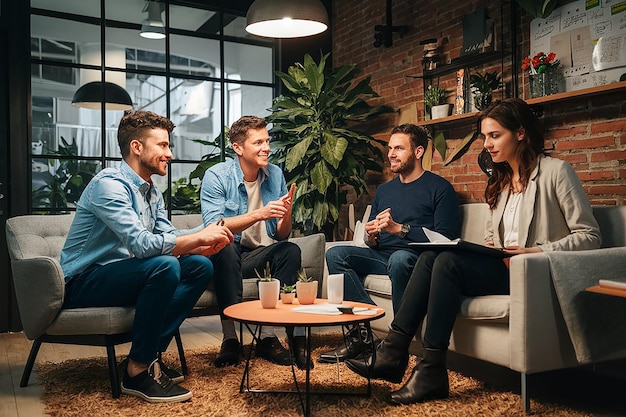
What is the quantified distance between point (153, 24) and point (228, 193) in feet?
6.47

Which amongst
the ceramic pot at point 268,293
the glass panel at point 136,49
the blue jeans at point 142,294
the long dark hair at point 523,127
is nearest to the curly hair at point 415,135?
the long dark hair at point 523,127

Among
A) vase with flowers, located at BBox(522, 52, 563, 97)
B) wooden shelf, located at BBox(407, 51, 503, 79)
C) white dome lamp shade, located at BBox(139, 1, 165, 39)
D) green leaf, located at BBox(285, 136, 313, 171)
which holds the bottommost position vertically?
green leaf, located at BBox(285, 136, 313, 171)

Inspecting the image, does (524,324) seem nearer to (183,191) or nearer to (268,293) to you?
(268,293)

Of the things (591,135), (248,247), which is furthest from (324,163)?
(591,135)

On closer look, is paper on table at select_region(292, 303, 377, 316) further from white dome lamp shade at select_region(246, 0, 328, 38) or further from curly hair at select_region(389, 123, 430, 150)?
white dome lamp shade at select_region(246, 0, 328, 38)

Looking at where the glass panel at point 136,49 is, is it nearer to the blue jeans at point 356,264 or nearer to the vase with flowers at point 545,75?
the blue jeans at point 356,264

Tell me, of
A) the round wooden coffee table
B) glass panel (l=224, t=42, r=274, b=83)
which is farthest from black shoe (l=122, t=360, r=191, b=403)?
glass panel (l=224, t=42, r=274, b=83)

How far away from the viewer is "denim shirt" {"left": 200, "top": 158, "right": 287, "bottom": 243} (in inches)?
134

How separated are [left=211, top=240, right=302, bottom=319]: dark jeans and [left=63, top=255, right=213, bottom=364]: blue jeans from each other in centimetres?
35

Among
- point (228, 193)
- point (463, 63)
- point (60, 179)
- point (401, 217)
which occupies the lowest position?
point (401, 217)

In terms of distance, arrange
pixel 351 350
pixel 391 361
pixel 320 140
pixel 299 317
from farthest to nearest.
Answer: pixel 320 140 < pixel 351 350 < pixel 391 361 < pixel 299 317

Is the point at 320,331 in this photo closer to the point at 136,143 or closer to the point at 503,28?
the point at 136,143

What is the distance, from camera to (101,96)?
459 cm

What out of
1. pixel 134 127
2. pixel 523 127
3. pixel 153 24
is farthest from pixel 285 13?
pixel 153 24
